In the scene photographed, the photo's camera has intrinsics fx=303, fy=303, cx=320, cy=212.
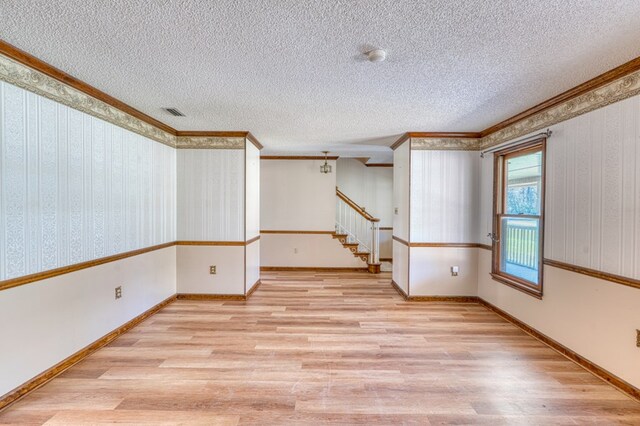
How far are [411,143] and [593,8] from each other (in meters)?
2.78

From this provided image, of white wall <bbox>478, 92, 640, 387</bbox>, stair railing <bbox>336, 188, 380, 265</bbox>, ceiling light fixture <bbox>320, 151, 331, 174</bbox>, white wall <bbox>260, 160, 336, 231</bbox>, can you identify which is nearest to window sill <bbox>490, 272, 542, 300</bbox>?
white wall <bbox>478, 92, 640, 387</bbox>

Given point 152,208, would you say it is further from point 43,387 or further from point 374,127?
point 374,127

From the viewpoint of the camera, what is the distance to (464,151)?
14.5 feet

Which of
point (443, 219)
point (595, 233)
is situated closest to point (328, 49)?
point (595, 233)

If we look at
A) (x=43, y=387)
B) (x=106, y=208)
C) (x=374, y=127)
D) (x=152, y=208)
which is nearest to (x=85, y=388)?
(x=43, y=387)

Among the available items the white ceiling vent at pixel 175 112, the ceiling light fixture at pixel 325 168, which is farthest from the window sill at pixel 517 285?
the white ceiling vent at pixel 175 112

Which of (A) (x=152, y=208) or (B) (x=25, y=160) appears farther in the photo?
(A) (x=152, y=208)

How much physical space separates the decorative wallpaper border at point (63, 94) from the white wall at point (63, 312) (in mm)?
1473

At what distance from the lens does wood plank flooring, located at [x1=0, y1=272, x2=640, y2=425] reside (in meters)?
2.02

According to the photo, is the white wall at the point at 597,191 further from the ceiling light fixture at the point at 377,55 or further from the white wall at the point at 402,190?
the ceiling light fixture at the point at 377,55

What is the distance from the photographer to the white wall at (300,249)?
21.8ft

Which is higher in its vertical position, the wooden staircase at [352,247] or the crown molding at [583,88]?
the crown molding at [583,88]

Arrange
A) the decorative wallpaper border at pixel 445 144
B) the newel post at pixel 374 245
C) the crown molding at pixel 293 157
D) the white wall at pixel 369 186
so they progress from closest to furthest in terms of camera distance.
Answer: the decorative wallpaper border at pixel 445 144 < the newel post at pixel 374 245 < the crown molding at pixel 293 157 < the white wall at pixel 369 186

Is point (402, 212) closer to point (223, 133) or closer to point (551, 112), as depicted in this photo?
point (551, 112)
